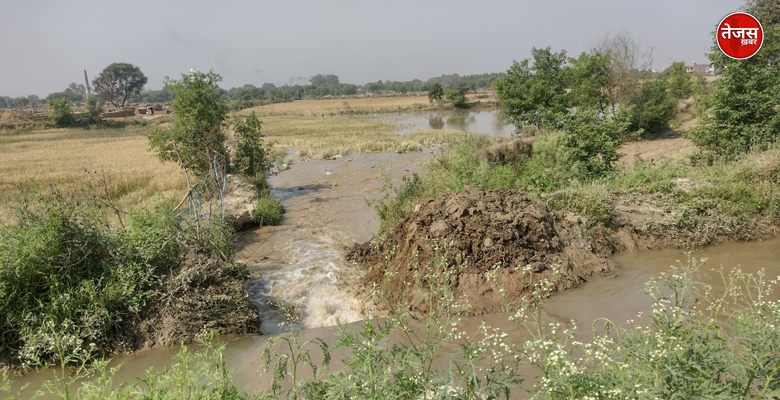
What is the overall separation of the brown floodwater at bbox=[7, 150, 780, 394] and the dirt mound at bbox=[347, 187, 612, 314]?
372 mm

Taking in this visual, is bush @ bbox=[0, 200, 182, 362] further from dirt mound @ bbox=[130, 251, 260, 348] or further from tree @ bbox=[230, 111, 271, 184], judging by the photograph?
tree @ bbox=[230, 111, 271, 184]

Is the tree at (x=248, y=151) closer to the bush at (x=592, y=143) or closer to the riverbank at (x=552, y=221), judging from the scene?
the riverbank at (x=552, y=221)

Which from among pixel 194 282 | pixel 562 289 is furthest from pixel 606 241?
Result: pixel 194 282

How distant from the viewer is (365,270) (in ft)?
25.4

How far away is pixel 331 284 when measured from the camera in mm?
7305

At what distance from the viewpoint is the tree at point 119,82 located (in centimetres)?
9175

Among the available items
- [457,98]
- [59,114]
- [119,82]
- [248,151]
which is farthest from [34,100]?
[248,151]

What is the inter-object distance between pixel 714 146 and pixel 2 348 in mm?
14519

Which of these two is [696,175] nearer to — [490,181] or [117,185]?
[490,181]

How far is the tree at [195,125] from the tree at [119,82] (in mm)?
94540

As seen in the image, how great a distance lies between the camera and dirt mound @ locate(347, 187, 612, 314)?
6.23 meters

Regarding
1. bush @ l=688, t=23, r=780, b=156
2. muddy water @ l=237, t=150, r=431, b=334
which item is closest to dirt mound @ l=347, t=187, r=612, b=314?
muddy water @ l=237, t=150, r=431, b=334

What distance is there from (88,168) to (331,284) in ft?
60.1

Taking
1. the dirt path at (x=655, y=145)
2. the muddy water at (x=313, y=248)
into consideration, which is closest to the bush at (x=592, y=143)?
the muddy water at (x=313, y=248)
